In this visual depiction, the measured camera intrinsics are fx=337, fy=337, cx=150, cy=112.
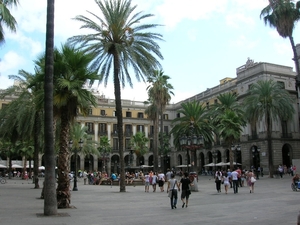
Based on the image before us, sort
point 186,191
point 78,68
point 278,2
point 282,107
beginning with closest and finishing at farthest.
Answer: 1. point 186,191
2. point 78,68
3. point 278,2
4. point 282,107

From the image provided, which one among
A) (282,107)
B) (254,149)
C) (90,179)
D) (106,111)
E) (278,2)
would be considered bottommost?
(90,179)

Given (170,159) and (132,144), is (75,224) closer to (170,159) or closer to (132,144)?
(132,144)

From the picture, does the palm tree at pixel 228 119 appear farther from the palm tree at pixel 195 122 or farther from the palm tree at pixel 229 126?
the palm tree at pixel 195 122

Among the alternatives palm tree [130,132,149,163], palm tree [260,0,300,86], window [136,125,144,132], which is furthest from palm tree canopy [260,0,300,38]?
window [136,125,144,132]

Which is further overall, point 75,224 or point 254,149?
point 254,149

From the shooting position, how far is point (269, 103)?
41.9 m

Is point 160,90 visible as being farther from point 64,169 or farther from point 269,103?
point 64,169

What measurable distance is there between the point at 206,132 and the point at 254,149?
1544cm

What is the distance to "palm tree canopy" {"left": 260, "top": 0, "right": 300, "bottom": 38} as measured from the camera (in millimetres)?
34094

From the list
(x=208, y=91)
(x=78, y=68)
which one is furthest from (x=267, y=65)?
(x=78, y=68)

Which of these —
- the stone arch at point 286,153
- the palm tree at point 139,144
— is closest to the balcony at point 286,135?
the stone arch at point 286,153

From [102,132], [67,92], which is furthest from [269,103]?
[102,132]

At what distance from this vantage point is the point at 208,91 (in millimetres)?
67062

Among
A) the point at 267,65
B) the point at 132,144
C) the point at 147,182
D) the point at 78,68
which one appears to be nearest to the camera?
the point at 78,68
